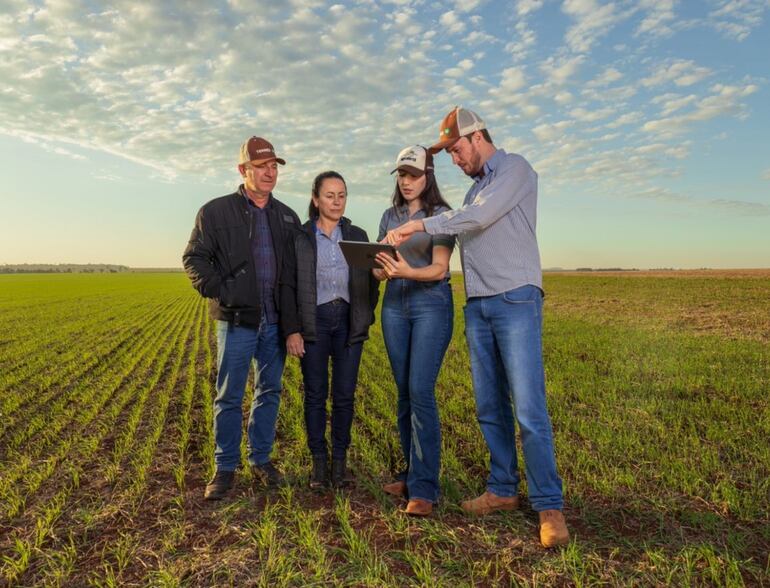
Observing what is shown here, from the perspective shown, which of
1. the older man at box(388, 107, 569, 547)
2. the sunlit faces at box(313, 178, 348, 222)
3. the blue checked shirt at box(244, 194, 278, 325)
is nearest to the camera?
the older man at box(388, 107, 569, 547)

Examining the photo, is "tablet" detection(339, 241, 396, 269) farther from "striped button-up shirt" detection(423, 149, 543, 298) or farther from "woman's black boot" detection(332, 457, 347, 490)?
"woman's black boot" detection(332, 457, 347, 490)

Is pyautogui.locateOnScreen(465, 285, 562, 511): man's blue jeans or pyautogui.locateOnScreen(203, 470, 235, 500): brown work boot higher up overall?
pyautogui.locateOnScreen(465, 285, 562, 511): man's blue jeans

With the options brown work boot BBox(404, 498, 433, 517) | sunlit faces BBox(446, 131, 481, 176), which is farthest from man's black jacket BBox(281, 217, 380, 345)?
brown work boot BBox(404, 498, 433, 517)

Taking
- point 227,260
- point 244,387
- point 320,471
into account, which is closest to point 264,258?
point 227,260

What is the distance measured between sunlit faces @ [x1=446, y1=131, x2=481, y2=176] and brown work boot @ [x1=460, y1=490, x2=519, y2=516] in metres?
2.21

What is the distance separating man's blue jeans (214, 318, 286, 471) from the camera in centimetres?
423

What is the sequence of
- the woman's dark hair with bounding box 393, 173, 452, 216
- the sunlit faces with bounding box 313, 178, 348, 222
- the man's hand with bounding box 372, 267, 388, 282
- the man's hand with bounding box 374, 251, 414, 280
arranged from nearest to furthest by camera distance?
the man's hand with bounding box 374, 251, 414, 280
the man's hand with bounding box 372, 267, 388, 282
the woman's dark hair with bounding box 393, 173, 452, 216
the sunlit faces with bounding box 313, 178, 348, 222

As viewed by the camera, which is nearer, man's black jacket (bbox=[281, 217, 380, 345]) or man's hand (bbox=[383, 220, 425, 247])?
man's hand (bbox=[383, 220, 425, 247])

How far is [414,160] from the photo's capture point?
3.66 meters

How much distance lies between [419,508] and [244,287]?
2.02 meters

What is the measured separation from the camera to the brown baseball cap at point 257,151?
4.15 m

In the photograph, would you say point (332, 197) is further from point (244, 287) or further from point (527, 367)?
point (527, 367)

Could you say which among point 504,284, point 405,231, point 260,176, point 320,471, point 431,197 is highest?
point 260,176

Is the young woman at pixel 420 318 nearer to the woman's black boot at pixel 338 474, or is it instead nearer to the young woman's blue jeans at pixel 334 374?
the young woman's blue jeans at pixel 334 374
